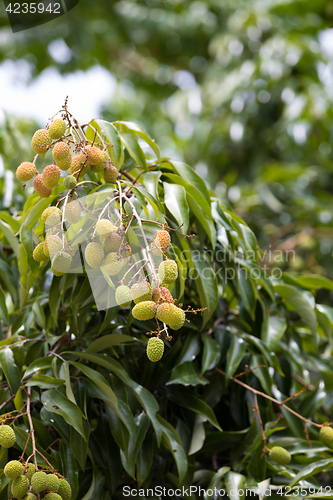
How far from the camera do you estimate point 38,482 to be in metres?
0.49

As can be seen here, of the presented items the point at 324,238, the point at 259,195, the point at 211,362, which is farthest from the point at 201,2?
the point at 211,362

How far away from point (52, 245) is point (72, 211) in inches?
2.0

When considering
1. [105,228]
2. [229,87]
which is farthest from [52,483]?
[229,87]

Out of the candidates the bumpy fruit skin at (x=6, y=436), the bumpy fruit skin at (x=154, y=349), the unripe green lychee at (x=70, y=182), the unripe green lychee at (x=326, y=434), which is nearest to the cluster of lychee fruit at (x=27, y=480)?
the bumpy fruit skin at (x=6, y=436)

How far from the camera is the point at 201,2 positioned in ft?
9.51

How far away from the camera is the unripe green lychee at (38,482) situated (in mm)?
495

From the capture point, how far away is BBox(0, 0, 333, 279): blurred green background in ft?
6.34

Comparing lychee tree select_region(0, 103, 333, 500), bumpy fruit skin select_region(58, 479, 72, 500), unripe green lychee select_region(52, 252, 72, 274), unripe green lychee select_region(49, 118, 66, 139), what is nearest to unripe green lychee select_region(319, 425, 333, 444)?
lychee tree select_region(0, 103, 333, 500)

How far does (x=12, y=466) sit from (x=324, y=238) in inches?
64.4

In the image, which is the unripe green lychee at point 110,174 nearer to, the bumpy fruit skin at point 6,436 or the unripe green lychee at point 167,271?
the unripe green lychee at point 167,271

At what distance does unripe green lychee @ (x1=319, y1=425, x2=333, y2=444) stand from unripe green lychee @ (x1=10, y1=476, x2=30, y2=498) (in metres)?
0.53

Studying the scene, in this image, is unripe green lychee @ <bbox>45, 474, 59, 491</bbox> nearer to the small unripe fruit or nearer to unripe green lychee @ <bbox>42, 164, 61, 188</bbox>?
the small unripe fruit

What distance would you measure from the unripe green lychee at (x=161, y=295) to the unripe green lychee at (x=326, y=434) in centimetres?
50

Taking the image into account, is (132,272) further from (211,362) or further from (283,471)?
(283,471)
